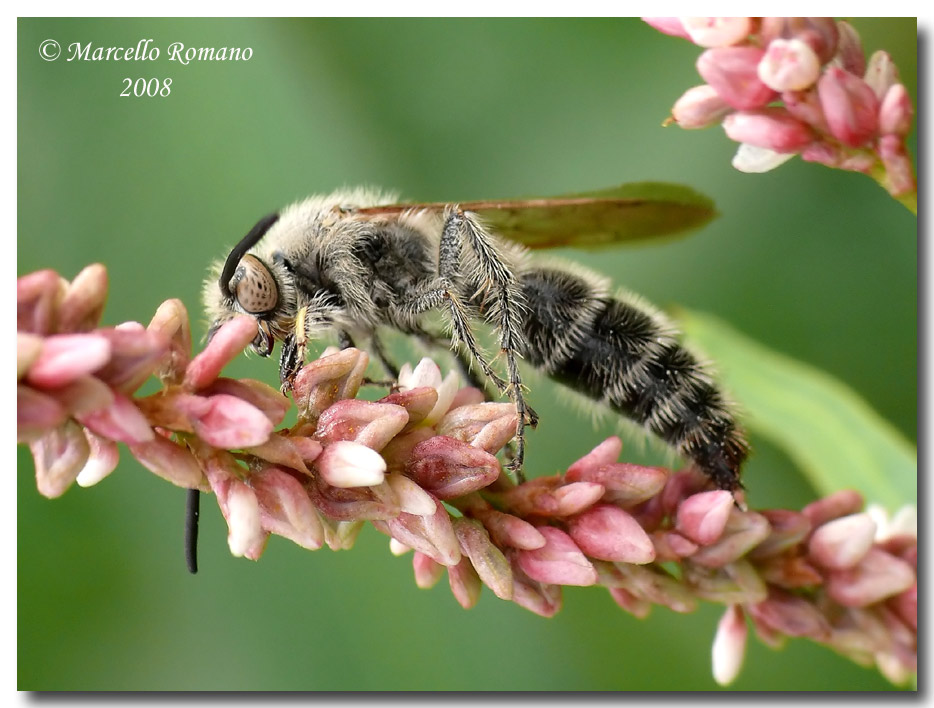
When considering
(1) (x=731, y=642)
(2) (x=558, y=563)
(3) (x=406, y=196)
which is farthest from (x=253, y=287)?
(1) (x=731, y=642)

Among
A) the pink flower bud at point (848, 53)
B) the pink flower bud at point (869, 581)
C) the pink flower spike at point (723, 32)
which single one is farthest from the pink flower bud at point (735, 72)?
the pink flower bud at point (869, 581)

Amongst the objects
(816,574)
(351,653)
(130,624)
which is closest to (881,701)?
(816,574)

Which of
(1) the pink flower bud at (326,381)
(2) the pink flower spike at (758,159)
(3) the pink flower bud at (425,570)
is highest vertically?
(2) the pink flower spike at (758,159)

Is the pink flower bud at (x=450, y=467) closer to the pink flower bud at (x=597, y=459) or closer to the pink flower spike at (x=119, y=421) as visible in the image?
the pink flower bud at (x=597, y=459)

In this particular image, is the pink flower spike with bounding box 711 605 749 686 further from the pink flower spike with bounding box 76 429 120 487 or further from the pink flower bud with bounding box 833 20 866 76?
the pink flower spike with bounding box 76 429 120 487

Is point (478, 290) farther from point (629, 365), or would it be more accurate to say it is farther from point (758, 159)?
point (758, 159)

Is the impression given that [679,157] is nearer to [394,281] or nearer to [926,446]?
[394,281]
